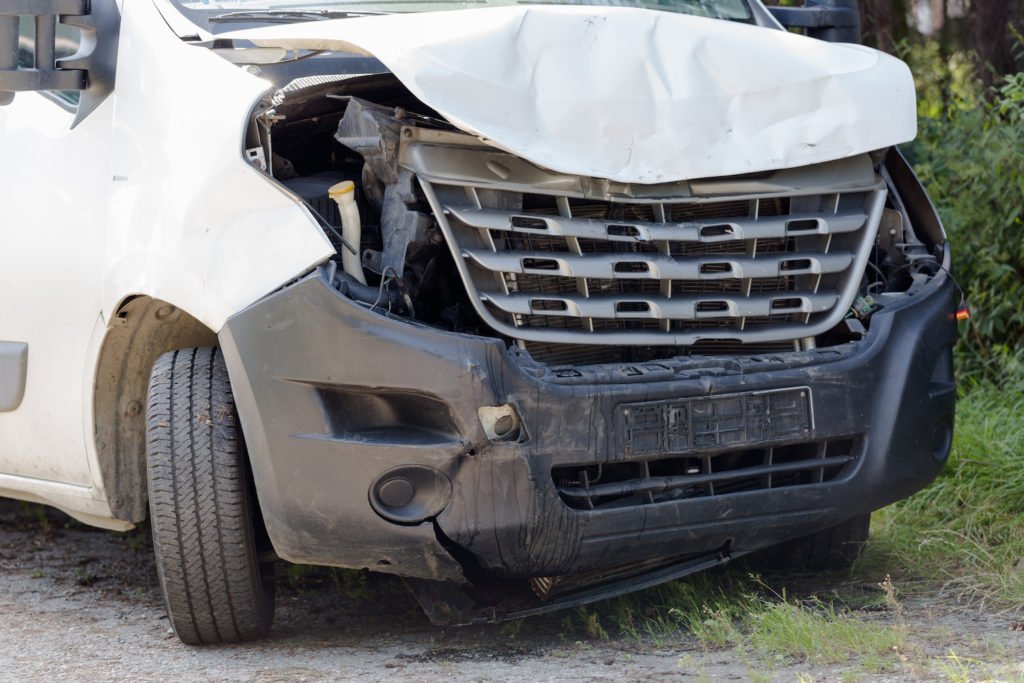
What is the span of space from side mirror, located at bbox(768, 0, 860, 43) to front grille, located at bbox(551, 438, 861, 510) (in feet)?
5.49

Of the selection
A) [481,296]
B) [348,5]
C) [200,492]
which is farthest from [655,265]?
[348,5]

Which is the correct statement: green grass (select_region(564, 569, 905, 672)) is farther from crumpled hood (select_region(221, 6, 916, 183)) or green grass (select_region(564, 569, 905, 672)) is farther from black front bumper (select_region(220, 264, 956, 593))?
crumpled hood (select_region(221, 6, 916, 183))

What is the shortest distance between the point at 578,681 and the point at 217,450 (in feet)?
3.29

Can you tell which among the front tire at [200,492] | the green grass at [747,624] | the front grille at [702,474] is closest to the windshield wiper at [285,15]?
the front tire at [200,492]

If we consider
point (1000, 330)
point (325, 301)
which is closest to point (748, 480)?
point (325, 301)

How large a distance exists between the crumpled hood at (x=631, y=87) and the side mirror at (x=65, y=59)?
0.43m

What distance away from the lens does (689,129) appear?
10.5 ft

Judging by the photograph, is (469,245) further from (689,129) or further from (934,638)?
(934,638)

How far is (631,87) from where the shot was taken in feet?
10.5

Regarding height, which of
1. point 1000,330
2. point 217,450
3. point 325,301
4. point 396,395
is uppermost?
point 325,301

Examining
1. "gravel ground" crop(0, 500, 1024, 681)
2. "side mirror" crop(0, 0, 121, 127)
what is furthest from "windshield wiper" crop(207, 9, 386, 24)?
"gravel ground" crop(0, 500, 1024, 681)

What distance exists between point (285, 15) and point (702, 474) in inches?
67.8

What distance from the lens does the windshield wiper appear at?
12.1ft

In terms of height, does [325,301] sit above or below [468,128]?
below
